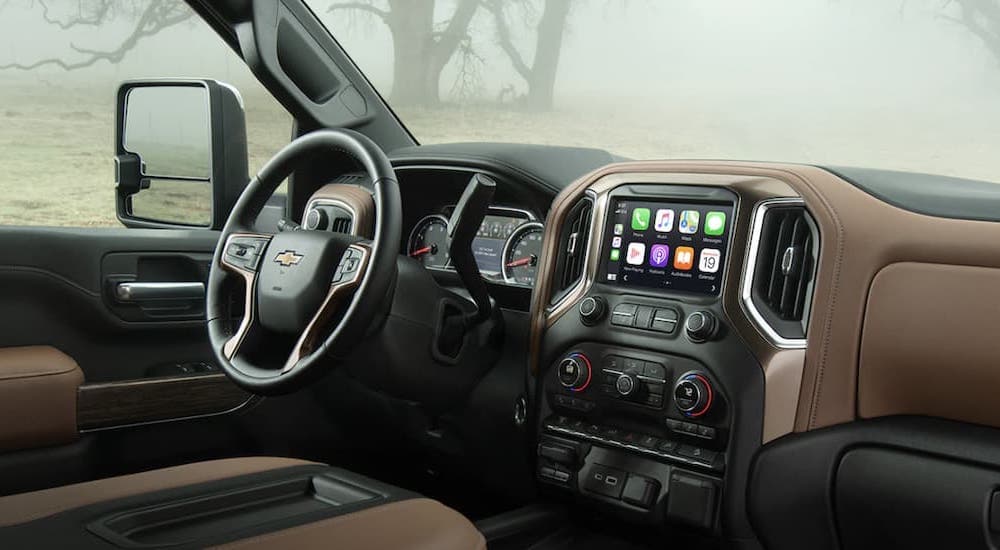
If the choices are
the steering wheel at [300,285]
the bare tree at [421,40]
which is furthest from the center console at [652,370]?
the bare tree at [421,40]

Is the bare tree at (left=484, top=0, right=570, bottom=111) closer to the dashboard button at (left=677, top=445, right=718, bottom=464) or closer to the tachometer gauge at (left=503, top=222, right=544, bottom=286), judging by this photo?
the tachometer gauge at (left=503, top=222, right=544, bottom=286)

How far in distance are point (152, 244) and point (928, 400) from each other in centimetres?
192

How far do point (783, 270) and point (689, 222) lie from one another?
22 centimetres

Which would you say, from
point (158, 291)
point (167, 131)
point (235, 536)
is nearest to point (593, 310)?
point (235, 536)

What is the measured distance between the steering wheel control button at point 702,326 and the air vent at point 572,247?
1.04 feet

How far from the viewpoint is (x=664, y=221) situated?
5.98 feet

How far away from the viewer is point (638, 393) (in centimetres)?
179

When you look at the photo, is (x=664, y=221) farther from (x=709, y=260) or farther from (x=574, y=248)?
(x=574, y=248)

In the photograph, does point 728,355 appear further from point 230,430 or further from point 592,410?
point 230,430

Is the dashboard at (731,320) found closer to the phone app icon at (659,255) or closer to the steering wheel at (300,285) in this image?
the phone app icon at (659,255)

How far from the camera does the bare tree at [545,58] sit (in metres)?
3.27

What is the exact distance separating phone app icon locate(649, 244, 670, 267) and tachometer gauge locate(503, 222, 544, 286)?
17.1 inches

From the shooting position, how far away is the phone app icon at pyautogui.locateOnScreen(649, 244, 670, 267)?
1815mm

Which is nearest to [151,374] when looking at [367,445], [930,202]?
[367,445]
